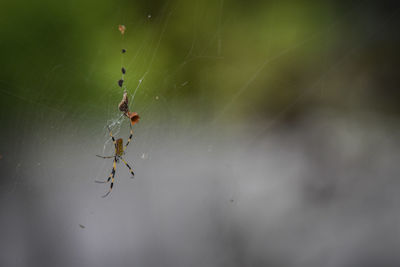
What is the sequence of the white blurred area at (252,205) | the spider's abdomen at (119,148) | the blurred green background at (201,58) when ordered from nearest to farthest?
the blurred green background at (201,58) < the spider's abdomen at (119,148) < the white blurred area at (252,205)

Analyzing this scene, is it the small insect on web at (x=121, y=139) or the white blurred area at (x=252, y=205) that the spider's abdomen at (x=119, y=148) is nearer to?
the small insect on web at (x=121, y=139)

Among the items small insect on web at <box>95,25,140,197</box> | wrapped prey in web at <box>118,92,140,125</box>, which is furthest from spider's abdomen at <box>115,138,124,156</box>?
wrapped prey in web at <box>118,92,140,125</box>

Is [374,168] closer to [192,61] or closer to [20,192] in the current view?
[192,61]

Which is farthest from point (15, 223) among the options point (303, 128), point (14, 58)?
point (303, 128)

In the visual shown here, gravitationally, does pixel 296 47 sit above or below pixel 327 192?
above

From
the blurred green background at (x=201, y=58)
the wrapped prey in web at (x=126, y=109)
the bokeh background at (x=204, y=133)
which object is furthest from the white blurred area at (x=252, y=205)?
the wrapped prey in web at (x=126, y=109)

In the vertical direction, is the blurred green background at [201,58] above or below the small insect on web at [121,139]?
above

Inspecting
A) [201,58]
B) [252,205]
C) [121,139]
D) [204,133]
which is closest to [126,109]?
[121,139]
